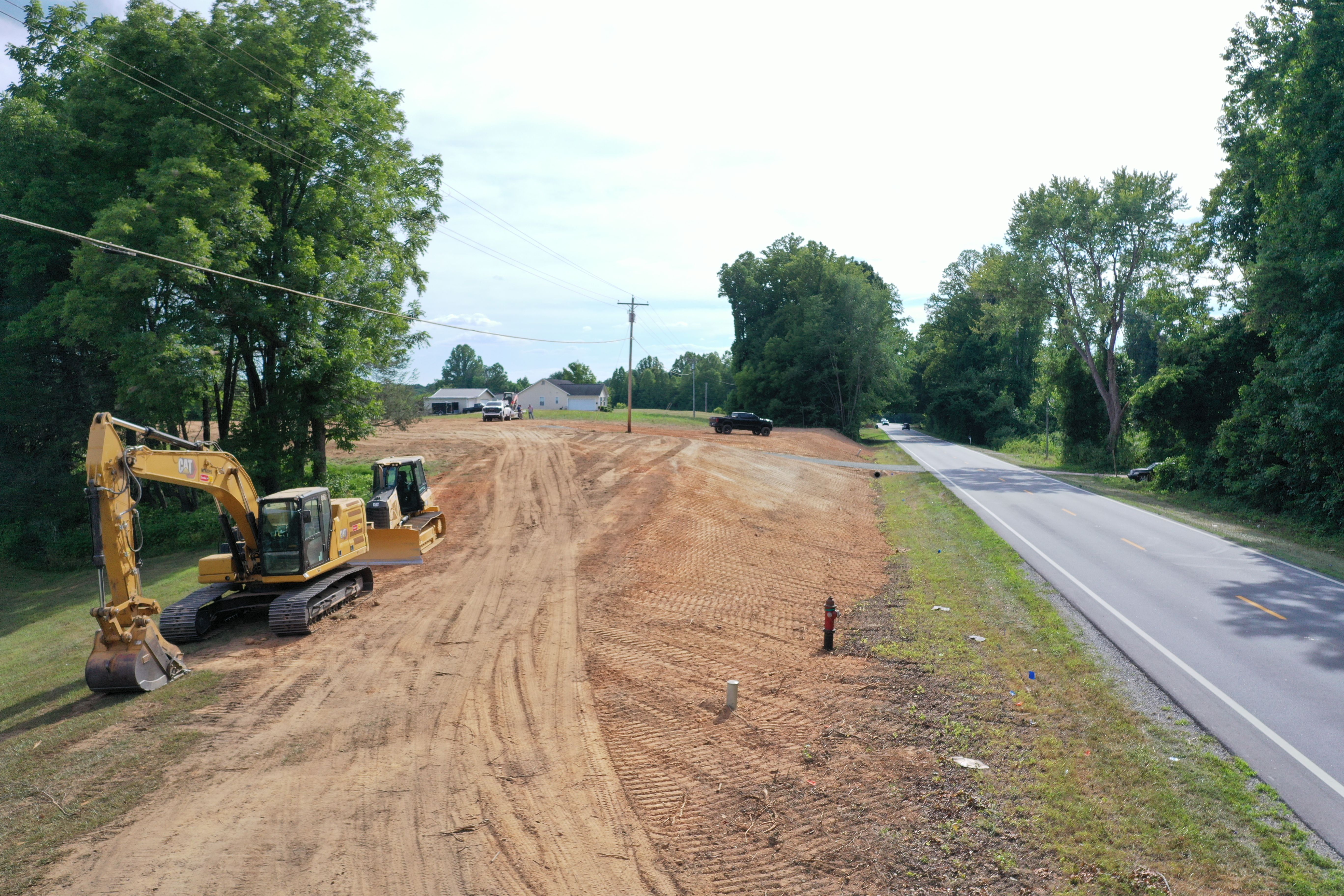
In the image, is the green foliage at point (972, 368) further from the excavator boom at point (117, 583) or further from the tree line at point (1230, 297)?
the excavator boom at point (117, 583)

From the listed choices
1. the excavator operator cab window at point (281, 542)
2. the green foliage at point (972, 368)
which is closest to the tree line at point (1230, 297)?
the green foliage at point (972, 368)

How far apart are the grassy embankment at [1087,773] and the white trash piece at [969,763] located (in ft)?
0.33

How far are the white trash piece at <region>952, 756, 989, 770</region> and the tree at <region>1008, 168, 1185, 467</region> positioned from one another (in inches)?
1653

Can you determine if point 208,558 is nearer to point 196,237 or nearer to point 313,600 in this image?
point 313,600

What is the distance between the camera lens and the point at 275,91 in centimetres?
2419

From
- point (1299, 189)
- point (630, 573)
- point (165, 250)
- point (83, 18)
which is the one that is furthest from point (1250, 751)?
point (83, 18)

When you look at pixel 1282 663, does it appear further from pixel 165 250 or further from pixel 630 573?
pixel 165 250

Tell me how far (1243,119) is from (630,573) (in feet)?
96.8

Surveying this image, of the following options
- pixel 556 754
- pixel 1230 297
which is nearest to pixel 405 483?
pixel 556 754

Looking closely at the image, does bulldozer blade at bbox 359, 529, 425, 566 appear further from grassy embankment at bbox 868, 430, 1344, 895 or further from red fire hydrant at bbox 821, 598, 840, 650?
grassy embankment at bbox 868, 430, 1344, 895

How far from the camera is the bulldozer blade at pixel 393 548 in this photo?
1928 cm

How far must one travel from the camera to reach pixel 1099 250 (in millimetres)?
43250

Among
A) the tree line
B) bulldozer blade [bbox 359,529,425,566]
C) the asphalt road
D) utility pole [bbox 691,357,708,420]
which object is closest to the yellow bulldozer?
bulldozer blade [bbox 359,529,425,566]

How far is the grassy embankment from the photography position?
6.49m
